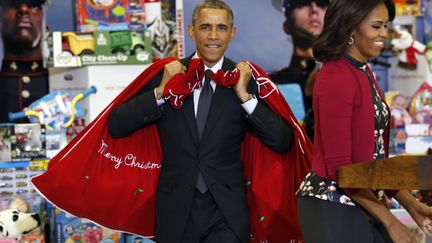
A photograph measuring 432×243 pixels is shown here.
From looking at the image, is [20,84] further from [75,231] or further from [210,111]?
[210,111]

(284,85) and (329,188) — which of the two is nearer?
(329,188)

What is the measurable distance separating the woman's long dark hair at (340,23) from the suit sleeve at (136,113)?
814mm

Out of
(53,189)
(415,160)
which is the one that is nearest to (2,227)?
(53,189)

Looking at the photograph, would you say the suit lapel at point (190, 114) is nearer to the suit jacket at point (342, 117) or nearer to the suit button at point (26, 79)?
the suit jacket at point (342, 117)

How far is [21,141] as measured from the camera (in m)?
4.95

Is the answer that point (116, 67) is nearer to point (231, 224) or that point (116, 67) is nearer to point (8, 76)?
point (8, 76)

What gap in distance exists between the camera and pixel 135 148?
366 cm

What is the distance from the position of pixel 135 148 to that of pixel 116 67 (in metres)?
1.74

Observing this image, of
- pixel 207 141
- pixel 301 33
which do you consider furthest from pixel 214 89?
pixel 301 33

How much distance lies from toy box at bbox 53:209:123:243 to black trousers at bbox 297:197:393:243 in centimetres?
239

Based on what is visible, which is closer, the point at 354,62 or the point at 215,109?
the point at 354,62

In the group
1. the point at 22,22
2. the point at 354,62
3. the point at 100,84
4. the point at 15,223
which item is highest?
the point at 354,62

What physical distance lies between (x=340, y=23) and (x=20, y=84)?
355 cm

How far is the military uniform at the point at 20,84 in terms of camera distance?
578 centimetres
